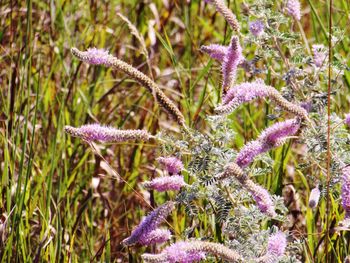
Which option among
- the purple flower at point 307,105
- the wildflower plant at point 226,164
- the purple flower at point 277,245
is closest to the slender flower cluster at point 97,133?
the wildflower plant at point 226,164

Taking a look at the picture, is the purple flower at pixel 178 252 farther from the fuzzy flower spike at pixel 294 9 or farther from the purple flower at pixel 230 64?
the fuzzy flower spike at pixel 294 9

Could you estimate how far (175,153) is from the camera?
1.85m

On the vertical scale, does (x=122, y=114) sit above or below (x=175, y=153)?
below

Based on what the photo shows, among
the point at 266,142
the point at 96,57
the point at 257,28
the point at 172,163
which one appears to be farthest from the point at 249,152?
the point at 257,28

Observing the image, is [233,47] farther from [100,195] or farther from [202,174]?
[100,195]

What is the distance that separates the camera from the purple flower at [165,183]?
1743 millimetres

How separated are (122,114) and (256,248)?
170 centimetres

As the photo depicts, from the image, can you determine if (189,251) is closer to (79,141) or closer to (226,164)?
(226,164)

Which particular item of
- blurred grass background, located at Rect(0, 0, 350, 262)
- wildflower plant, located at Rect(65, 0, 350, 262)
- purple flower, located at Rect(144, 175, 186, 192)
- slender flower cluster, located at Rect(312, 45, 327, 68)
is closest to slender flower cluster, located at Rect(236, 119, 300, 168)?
wildflower plant, located at Rect(65, 0, 350, 262)

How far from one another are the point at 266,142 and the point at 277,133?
0.04 m

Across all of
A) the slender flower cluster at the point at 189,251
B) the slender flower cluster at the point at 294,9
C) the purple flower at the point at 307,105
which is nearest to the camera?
the slender flower cluster at the point at 189,251

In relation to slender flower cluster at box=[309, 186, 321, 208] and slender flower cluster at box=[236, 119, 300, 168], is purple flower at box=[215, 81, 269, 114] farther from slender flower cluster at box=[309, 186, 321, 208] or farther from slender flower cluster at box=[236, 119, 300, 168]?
slender flower cluster at box=[309, 186, 321, 208]

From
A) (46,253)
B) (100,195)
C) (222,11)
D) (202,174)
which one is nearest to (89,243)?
(46,253)

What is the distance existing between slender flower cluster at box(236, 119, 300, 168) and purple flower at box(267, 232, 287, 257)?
6.8 inches
